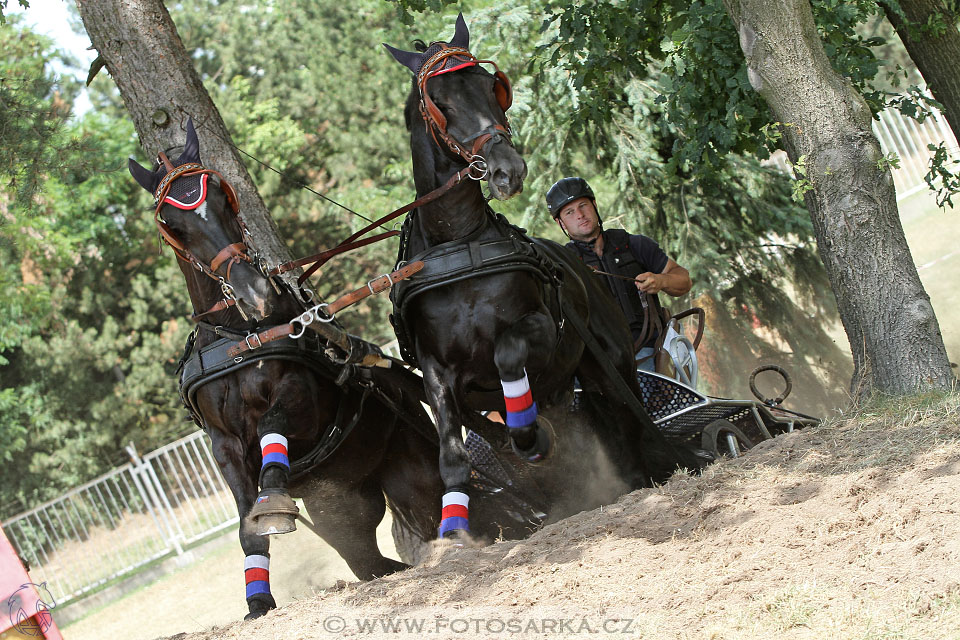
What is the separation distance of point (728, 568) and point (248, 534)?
2140mm

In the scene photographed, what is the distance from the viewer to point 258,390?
4.52 meters

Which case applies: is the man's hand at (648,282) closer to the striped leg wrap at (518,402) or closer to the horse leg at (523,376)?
the horse leg at (523,376)

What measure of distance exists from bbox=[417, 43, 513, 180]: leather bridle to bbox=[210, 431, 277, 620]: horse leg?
1.75 metres

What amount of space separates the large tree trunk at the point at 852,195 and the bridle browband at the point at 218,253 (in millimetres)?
3029

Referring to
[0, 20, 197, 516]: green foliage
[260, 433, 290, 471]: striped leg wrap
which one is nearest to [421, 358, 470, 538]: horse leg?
[260, 433, 290, 471]: striped leg wrap

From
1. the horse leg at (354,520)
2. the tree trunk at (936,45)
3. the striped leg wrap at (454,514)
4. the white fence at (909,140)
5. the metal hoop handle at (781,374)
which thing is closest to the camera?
the striped leg wrap at (454,514)

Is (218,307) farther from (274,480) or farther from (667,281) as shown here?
(667,281)

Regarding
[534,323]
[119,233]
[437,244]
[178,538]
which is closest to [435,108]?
[437,244]

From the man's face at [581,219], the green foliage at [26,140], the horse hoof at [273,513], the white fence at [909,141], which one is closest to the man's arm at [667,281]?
the man's face at [581,219]

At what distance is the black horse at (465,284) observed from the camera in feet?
13.8

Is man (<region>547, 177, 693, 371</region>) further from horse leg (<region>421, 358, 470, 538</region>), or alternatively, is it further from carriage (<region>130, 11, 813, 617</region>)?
horse leg (<region>421, 358, 470, 538</region>)

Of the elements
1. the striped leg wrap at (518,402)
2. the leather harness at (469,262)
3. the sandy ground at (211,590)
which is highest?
the leather harness at (469,262)

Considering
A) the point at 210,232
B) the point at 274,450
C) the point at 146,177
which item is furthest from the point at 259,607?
the point at 146,177

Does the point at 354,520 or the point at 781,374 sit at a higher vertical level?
the point at 354,520
